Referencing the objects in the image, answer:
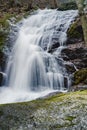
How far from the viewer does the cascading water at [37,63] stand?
1500 cm

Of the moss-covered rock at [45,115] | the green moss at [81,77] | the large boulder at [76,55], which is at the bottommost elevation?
the green moss at [81,77]

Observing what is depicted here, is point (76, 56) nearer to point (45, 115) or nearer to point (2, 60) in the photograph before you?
point (2, 60)

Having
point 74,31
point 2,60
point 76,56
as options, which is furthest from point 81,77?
point 2,60

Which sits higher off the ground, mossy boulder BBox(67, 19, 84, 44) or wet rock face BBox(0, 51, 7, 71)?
mossy boulder BBox(67, 19, 84, 44)

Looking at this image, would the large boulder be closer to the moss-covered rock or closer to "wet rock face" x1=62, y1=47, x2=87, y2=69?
"wet rock face" x1=62, y1=47, x2=87, y2=69

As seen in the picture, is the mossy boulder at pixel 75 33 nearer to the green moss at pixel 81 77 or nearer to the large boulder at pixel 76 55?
the large boulder at pixel 76 55

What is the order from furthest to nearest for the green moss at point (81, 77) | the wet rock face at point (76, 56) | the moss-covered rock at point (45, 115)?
1. the wet rock face at point (76, 56)
2. the green moss at point (81, 77)
3. the moss-covered rock at point (45, 115)

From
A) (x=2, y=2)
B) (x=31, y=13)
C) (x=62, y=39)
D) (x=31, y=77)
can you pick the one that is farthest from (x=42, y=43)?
(x=2, y=2)

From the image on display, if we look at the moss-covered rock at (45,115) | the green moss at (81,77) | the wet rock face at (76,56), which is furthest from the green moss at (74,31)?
the moss-covered rock at (45,115)

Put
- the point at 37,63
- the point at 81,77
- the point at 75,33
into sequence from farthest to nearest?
the point at 75,33
the point at 37,63
the point at 81,77

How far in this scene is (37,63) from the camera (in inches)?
651

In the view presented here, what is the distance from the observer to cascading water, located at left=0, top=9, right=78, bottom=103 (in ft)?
49.2

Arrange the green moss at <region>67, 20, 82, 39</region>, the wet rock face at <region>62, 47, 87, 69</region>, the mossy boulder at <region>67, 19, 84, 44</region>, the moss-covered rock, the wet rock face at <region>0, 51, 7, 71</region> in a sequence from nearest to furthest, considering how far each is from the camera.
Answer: the moss-covered rock
the wet rock face at <region>62, 47, 87, 69</region>
the wet rock face at <region>0, 51, 7, 71</region>
the mossy boulder at <region>67, 19, 84, 44</region>
the green moss at <region>67, 20, 82, 39</region>

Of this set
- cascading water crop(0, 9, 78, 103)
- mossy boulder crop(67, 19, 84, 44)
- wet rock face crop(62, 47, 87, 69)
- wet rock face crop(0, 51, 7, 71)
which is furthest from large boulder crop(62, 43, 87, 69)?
wet rock face crop(0, 51, 7, 71)
